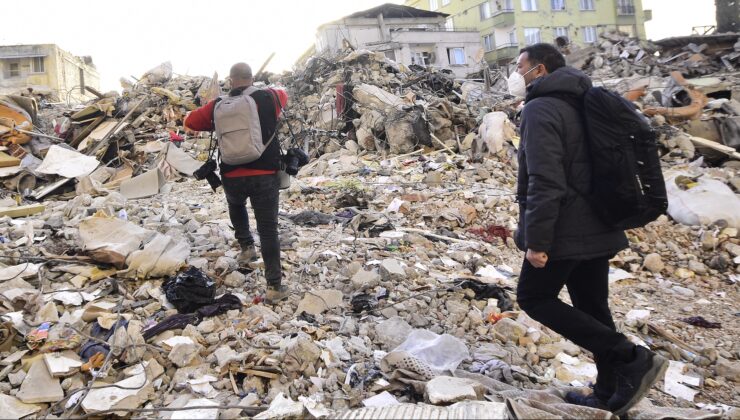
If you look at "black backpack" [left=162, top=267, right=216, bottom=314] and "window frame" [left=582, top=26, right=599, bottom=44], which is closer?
"black backpack" [left=162, top=267, right=216, bottom=314]

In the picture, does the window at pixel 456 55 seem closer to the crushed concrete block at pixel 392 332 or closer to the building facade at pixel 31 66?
the building facade at pixel 31 66

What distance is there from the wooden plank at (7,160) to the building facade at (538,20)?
30.1 metres

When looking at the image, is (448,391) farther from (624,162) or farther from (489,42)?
(489,42)

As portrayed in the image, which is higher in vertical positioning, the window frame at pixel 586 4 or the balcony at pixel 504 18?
the window frame at pixel 586 4

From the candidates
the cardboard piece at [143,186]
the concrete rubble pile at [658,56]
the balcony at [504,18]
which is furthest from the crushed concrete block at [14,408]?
the balcony at [504,18]

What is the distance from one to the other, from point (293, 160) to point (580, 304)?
6.96 feet

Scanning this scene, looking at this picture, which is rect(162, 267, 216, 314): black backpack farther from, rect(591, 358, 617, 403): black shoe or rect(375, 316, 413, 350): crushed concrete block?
rect(591, 358, 617, 403): black shoe

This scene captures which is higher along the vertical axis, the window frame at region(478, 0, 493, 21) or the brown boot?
the window frame at region(478, 0, 493, 21)

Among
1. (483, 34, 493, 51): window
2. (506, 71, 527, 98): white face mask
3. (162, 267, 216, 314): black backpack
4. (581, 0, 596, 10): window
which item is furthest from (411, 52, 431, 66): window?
(506, 71, 527, 98): white face mask

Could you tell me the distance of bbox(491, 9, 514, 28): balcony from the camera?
32594 millimetres

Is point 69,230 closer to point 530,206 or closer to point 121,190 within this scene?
point 121,190

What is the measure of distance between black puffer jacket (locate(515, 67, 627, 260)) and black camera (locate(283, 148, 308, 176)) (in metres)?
1.83

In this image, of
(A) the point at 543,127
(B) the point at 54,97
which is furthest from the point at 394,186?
(B) the point at 54,97

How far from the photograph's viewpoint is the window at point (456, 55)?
1180 inches
